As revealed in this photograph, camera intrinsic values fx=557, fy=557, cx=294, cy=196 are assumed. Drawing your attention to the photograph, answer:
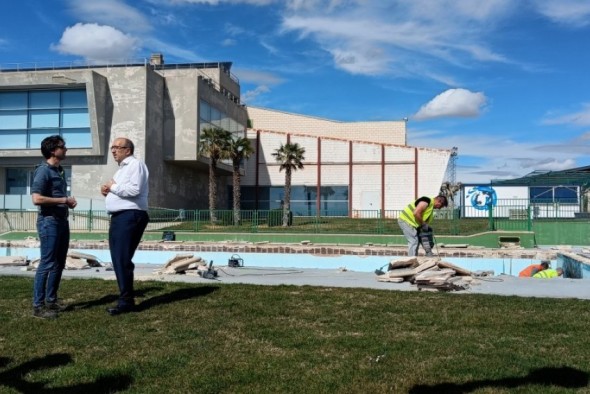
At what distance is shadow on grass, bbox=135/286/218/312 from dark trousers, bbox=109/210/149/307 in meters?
0.39

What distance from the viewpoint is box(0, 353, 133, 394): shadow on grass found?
3658mm

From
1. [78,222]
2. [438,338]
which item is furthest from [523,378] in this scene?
[78,222]

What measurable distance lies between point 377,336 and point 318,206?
136ft

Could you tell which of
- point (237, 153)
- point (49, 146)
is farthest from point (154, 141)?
point (49, 146)

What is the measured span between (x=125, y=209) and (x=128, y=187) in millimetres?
251

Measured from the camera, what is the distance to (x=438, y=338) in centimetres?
498

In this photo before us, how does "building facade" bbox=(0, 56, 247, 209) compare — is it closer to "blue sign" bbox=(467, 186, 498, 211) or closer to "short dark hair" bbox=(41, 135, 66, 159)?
"blue sign" bbox=(467, 186, 498, 211)

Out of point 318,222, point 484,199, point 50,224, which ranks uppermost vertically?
point 484,199

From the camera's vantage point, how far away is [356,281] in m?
9.00

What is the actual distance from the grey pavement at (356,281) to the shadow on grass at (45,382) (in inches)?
174

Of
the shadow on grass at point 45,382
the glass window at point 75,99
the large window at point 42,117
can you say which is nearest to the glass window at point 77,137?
the large window at point 42,117

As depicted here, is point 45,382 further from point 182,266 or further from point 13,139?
point 13,139

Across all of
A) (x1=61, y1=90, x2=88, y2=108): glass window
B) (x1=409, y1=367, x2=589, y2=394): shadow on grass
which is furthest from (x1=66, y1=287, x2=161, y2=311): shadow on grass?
(x1=61, y1=90, x2=88, y2=108): glass window

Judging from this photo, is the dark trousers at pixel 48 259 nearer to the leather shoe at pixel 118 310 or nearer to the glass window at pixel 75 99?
the leather shoe at pixel 118 310
